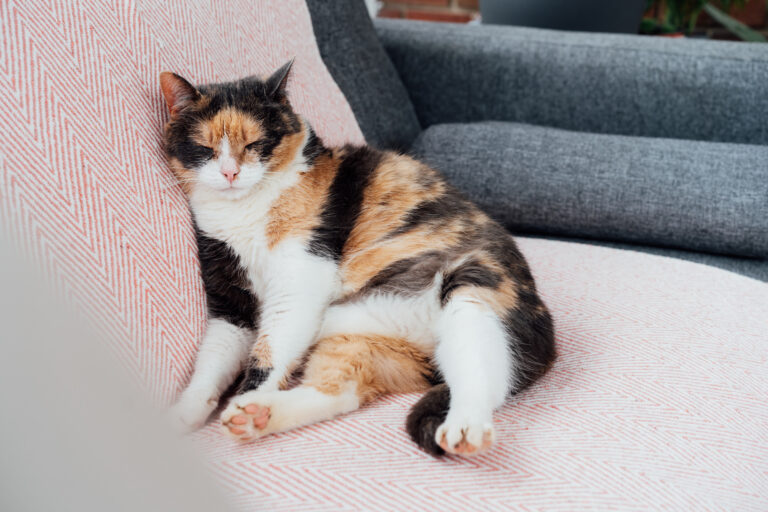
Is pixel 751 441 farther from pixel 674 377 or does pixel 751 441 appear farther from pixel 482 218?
pixel 482 218

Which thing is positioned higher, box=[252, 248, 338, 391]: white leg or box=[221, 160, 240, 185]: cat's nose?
box=[221, 160, 240, 185]: cat's nose

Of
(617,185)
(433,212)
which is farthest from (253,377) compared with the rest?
(617,185)

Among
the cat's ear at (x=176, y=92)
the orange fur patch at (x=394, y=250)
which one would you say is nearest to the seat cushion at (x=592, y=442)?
the orange fur patch at (x=394, y=250)

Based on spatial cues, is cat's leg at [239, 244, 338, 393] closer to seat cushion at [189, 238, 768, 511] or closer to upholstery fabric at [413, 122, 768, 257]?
seat cushion at [189, 238, 768, 511]

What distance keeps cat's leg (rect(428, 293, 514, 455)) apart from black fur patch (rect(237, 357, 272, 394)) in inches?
9.0

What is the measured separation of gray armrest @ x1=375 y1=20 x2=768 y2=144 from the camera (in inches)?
67.4

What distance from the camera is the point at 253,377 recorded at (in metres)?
0.85

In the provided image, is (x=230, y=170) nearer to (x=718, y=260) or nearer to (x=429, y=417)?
(x=429, y=417)

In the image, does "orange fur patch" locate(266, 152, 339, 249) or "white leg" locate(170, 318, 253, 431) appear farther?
"orange fur patch" locate(266, 152, 339, 249)

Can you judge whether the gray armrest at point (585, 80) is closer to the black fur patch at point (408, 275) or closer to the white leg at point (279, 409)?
the black fur patch at point (408, 275)

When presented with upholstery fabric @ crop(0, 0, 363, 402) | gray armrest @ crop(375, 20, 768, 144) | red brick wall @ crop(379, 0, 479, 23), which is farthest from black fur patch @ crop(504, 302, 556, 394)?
red brick wall @ crop(379, 0, 479, 23)

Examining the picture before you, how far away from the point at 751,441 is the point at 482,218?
0.49m

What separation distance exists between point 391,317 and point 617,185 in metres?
0.82

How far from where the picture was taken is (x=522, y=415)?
77 cm
